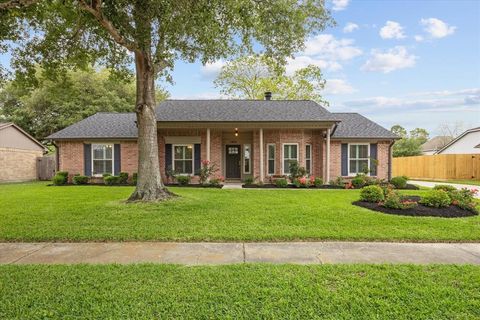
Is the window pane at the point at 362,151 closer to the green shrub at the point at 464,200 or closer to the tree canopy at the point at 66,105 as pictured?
the green shrub at the point at 464,200

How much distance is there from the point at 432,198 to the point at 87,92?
28355mm

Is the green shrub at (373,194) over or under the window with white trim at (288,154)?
under

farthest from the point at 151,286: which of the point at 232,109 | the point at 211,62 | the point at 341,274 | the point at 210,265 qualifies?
the point at 232,109

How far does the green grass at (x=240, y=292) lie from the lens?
2.87 m

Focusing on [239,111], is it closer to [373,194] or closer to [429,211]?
[373,194]

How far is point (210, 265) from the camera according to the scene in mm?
4148

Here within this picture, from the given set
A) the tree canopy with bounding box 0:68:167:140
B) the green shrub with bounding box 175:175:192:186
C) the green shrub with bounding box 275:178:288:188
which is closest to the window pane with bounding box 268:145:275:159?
the green shrub with bounding box 275:178:288:188

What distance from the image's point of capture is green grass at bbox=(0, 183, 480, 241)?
18.5 feet

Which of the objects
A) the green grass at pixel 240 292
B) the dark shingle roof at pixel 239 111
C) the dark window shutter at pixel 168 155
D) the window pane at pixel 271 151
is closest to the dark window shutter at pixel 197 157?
the dark window shutter at pixel 168 155

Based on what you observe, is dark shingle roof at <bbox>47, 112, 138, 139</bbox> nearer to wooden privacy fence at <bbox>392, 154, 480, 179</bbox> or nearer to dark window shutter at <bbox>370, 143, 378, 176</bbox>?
dark window shutter at <bbox>370, 143, 378, 176</bbox>

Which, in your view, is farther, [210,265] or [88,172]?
[88,172]

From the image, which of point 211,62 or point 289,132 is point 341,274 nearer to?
point 211,62

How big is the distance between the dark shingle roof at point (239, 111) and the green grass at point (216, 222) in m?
6.45

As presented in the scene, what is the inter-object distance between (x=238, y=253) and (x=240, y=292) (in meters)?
1.47
